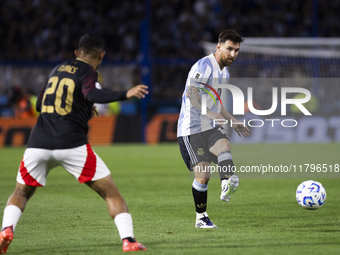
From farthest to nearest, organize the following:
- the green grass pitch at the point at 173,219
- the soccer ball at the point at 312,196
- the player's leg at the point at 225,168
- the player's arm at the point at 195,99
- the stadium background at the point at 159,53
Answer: the stadium background at the point at 159,53 < the soccer ball at the point at 312,196 < the player's arm at the point at 195,99 < the player's leg at the point at 225,168 < the green grass pitch at the point at 173,219

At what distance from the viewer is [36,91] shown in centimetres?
1853

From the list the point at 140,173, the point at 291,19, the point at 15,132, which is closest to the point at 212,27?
the point at 291,19

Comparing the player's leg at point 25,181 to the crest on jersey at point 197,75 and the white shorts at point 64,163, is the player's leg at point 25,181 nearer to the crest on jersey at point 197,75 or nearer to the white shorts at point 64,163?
the white shorts at point 64,163

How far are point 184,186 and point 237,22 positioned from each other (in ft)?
46.3

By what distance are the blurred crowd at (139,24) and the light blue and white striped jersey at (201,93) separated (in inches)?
595

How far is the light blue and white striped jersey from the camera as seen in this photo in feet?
19.8

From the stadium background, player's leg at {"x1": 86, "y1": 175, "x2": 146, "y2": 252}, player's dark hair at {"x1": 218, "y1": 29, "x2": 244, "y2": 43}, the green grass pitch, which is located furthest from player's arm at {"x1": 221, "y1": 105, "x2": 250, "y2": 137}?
the stadium background

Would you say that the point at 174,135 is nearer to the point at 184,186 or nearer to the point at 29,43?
the point at 29,43

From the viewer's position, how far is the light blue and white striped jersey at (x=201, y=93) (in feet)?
19.8

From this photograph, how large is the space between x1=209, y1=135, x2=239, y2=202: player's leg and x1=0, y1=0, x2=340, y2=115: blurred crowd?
1537cm

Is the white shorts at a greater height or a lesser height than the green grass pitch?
greater

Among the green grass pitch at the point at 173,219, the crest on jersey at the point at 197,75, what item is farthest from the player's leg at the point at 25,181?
the crest on jersey at the point at 197,75

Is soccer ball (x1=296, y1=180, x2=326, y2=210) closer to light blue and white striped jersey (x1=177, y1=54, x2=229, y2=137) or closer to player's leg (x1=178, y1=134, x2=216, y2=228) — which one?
player's leg (x1=178, y1=134, x2=216, y2=228)

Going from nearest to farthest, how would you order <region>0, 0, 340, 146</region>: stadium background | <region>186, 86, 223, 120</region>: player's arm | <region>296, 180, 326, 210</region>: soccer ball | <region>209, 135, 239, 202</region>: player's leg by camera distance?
<region>209, 135, 239, 202</region>: player's leg → <region>186, 86, 223, 120</region>: player's arm → <region>296, 180, 326, 210</region>: soccer ball → <region>0, 0, 340, 146</region>: stadium background
